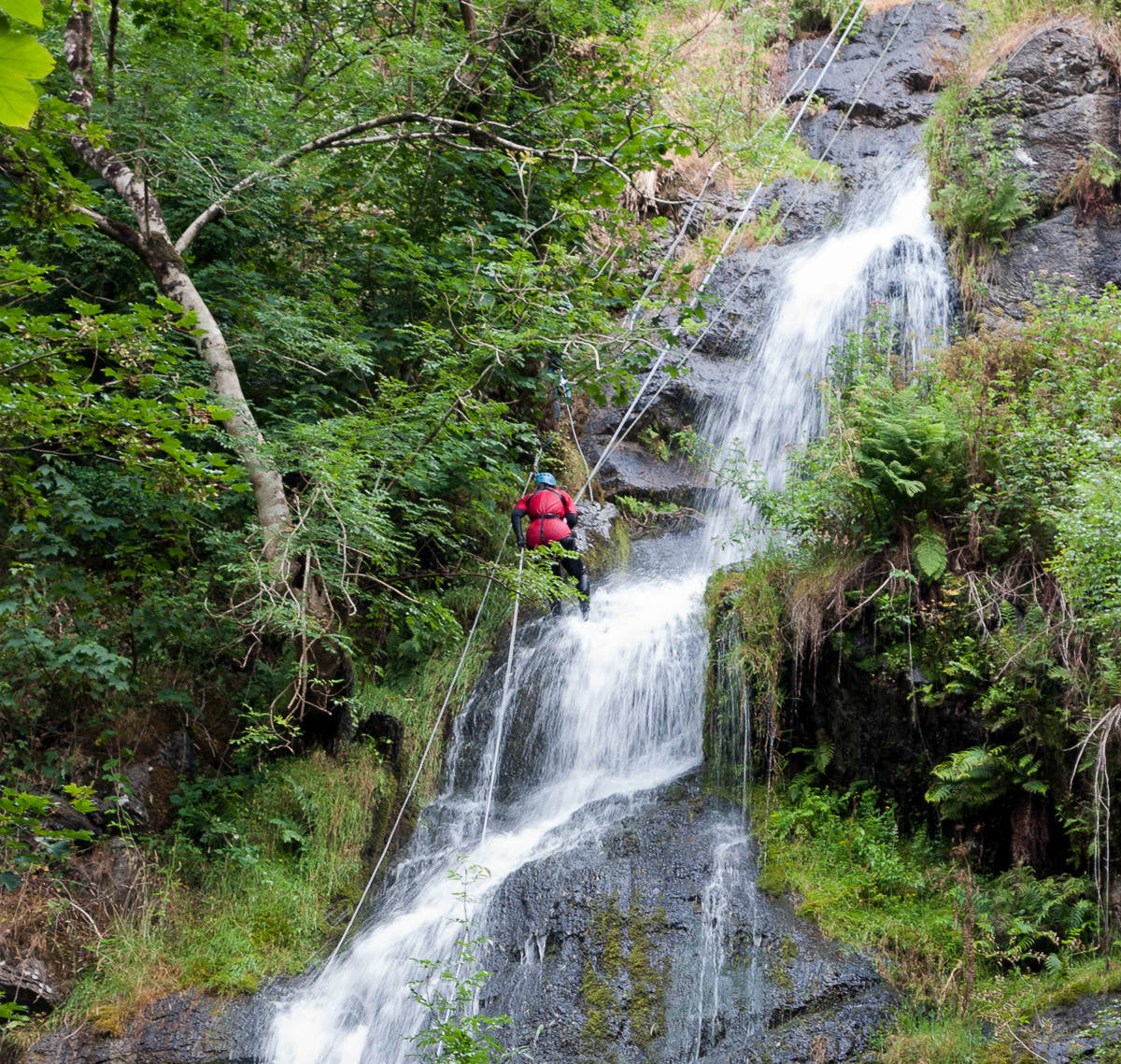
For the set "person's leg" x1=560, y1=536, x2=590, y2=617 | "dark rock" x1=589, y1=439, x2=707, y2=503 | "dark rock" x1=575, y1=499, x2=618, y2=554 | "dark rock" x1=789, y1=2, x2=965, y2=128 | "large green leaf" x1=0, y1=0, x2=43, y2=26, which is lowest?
"person's leg" x1=560, y1=536, x2=590, y2=617

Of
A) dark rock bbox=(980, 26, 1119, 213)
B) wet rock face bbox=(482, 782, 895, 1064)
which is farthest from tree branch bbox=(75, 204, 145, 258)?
dark rock bbox=(980, 26, 1119, 213)

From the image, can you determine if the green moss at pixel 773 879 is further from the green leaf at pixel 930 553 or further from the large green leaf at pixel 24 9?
the large green leaf at pixel 24 9

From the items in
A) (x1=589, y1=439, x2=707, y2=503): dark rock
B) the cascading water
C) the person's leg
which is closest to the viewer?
the cascading water

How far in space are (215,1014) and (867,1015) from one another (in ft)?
13.3

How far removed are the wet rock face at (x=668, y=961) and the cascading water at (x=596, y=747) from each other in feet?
0.11

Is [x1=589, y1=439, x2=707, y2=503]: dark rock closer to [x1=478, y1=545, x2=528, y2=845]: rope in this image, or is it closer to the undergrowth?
[x1=478, y1=545, x2=528, y2=845]: rope

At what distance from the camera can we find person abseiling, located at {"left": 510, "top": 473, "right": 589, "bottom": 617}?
361 inches

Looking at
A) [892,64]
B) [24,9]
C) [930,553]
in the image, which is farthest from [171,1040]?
[892,64]

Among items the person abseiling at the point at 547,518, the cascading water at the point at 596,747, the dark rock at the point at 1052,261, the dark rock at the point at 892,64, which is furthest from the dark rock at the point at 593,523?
the dark rock at the point at 892,64

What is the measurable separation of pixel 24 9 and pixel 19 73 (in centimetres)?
13

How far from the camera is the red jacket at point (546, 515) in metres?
9.18

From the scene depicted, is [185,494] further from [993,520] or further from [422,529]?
[993,520]

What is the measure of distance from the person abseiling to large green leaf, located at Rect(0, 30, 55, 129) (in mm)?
8154

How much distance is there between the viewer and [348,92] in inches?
324
